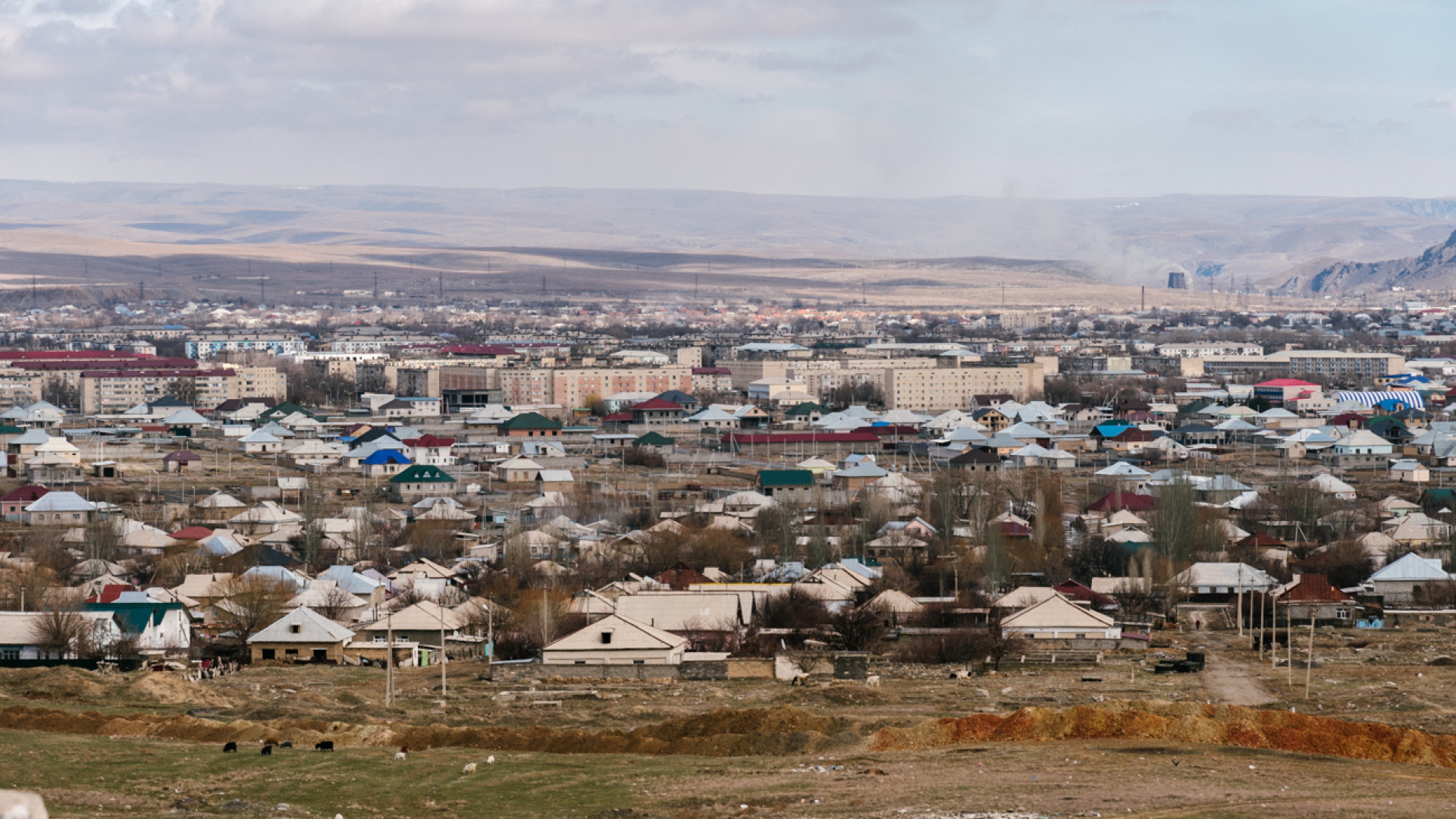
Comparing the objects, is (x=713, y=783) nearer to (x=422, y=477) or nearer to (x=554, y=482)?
(x=554, y=482)

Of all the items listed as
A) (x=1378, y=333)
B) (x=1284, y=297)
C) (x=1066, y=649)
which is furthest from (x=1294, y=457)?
(x=1284, y=297)

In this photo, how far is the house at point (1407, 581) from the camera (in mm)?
25000

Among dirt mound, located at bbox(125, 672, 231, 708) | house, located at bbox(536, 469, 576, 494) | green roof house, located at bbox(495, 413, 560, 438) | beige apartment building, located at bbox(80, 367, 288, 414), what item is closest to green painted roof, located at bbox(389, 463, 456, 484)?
house, located at bbox(536, 469, 576, 494)

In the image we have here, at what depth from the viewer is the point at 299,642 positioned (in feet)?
66.2

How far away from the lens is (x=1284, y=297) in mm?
187000

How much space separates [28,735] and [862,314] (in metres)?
138

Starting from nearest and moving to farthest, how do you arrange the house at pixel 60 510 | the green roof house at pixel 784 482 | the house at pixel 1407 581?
the house at pixel 1407 581 < the house at pixel 60 510 < the green roof house at pixel 784 482

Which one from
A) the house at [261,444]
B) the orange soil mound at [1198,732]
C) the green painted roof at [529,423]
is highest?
the orange soil mound at [1198,732]

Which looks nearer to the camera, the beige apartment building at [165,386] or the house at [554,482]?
the house at [554,482]

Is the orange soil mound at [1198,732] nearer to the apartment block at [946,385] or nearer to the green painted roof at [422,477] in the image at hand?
the green painted roof at [422,477]

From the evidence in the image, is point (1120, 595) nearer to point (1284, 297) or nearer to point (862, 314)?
point (862, 314)

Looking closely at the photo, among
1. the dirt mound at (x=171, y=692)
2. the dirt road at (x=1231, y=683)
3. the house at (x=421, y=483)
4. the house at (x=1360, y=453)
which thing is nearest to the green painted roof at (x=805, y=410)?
the house at (x=1360, y=453)

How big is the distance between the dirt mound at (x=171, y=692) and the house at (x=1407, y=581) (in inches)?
601

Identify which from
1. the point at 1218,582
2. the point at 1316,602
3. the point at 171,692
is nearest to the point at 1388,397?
the point at 1218,582
